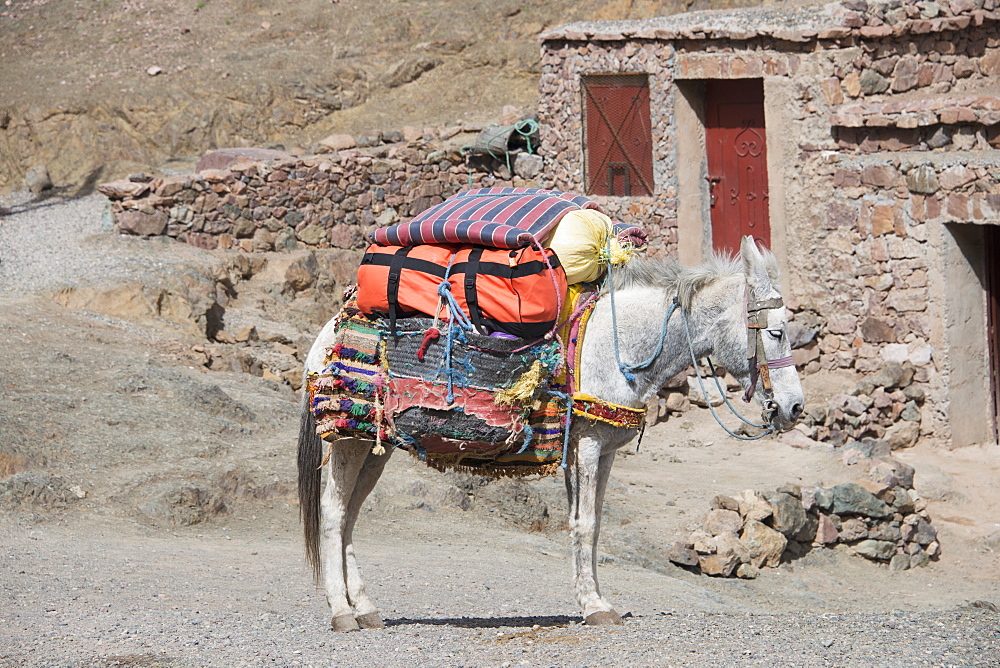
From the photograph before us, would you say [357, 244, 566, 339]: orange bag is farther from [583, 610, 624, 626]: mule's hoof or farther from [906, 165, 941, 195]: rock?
[906, 165, 941, 195]: rock

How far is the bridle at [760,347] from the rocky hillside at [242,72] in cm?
1496

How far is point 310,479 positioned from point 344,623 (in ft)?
2.65

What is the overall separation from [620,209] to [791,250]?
109 inches

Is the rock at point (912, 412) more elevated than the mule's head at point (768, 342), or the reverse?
the mule's head at point (768, 342)

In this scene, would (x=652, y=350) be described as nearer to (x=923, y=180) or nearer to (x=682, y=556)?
(x=682, y=556)

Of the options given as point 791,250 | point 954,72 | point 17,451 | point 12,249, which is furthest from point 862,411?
point 12,249

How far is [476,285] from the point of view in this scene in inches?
222

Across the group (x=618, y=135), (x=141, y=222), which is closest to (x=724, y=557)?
(x=618, y=135)

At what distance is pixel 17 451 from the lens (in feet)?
28.7

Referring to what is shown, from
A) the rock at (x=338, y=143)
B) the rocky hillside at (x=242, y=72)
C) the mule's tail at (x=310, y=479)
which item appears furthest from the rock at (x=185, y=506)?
the rocky hillside at (x=242, y=72)

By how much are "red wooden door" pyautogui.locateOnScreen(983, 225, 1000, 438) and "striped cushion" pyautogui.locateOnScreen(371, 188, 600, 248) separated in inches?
271

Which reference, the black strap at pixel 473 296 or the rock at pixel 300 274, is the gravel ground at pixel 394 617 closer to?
the black strap at pixel 473 296

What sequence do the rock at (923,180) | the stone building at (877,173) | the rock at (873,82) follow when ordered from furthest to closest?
the rock at (873,82) < the stone building at (877,173) < the rock at (923,180)

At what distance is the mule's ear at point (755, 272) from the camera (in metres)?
5.63
